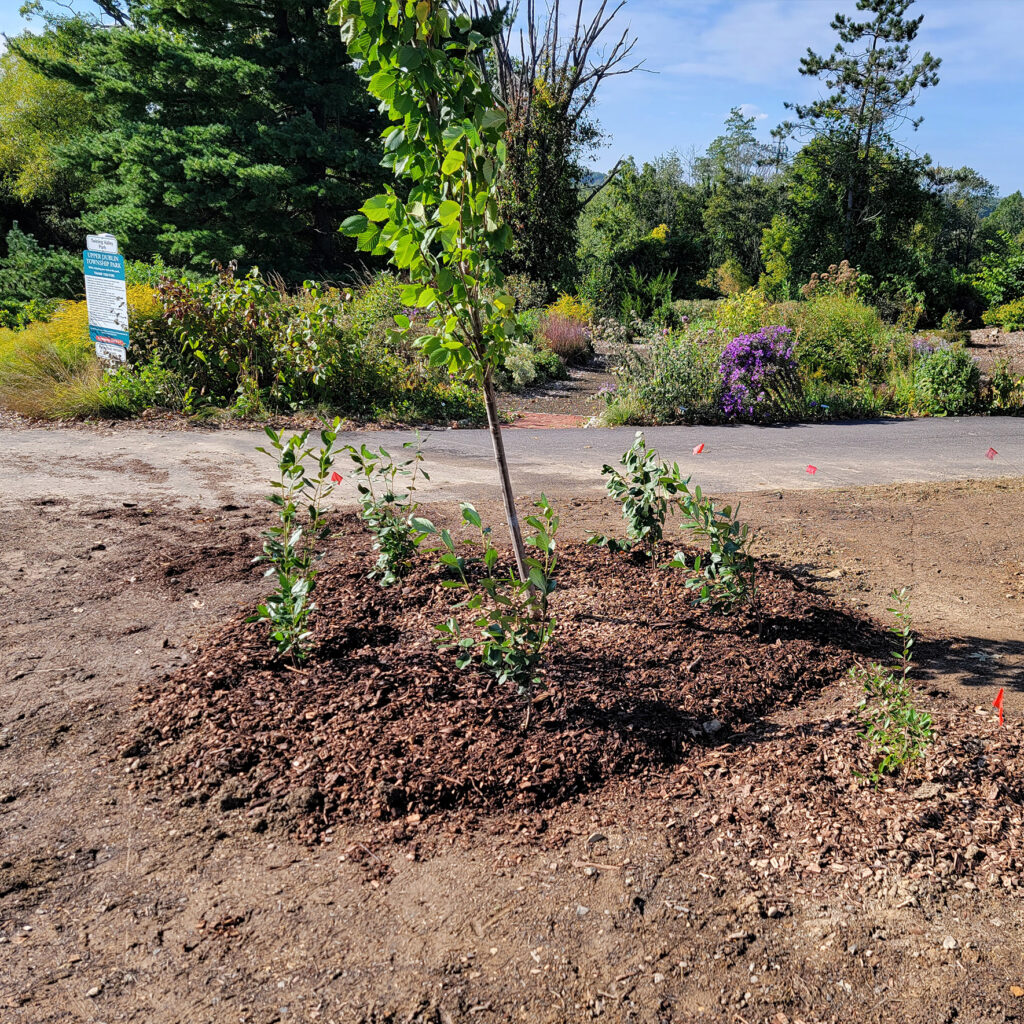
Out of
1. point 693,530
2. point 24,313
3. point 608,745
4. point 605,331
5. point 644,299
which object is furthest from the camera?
point 644,299

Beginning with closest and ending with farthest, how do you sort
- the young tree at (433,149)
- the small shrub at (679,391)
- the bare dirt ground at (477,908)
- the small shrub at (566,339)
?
the bare dirt ground at (477,908) < the young tree at (433,149) < the small shrub at (679,391) < the small shrub at (566,339)

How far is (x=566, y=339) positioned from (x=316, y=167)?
27.7 feet

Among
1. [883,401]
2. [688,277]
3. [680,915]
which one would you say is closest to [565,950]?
[680,915]

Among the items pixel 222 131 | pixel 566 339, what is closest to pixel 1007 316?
pixel 566 339

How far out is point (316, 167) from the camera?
1862 centimetres

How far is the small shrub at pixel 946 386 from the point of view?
415 inches

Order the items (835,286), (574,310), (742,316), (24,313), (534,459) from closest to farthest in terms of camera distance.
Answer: (534,459)
(742,316)
(24,313)
(574,310)
(835,286)

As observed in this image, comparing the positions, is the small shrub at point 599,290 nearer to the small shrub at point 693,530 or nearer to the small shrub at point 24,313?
the small shrub at point 24,313

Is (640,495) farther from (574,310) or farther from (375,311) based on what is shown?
(574,310)

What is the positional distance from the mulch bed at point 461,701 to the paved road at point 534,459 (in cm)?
244

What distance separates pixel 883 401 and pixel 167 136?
1542 centimetres

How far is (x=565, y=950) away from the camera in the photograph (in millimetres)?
1755

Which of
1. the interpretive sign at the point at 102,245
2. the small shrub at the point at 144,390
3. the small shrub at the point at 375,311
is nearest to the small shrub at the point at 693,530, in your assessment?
the small shrub at the point at 375,311

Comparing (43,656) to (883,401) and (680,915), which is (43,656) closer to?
(680,915)
